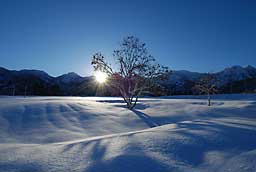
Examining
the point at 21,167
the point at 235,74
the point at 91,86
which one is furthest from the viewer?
the point at 235,74

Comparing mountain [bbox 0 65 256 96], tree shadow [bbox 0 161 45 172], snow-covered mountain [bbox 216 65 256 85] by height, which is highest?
snow-covered mountain [bbox 216 65 256 85]

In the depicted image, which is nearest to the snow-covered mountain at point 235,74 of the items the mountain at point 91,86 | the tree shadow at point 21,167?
the mountain at point 91,86

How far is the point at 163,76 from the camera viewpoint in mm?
14320

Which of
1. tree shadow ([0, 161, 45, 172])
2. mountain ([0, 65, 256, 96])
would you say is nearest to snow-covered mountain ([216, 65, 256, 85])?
mountain ([0, 65, 256, 96])

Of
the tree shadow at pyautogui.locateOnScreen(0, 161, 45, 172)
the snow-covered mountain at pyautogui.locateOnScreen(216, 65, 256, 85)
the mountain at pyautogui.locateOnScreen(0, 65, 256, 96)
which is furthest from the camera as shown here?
the snow-covered mountain at pyautogui.locateOnScreen(216, 65, 256, 85)

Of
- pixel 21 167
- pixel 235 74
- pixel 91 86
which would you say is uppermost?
pixel 235 74

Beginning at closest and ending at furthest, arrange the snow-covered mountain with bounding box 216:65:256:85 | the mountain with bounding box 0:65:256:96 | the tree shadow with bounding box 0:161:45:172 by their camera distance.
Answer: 1. the tree shadow with bounding box 0:161:45:172
2. the mountain with bounding box 0:65:256:96
3. the snow-covered mountain with bounding box 216:65:256:85

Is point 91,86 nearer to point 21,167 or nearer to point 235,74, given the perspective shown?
point 21,167

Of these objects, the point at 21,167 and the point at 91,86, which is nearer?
the point at 21,167

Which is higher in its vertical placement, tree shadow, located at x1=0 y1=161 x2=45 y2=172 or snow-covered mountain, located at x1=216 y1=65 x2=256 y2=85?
snow-covered mountain, located at x1=216 y1=65 x2=256 y2=85

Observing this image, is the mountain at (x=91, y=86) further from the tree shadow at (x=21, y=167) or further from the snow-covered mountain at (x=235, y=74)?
the tree shadow at (x=21, y=167)

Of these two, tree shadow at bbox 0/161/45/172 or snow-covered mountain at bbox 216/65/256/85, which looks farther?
snow-covered mountain at bbox 216/65/256/85

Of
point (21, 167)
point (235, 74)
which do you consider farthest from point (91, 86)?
point (235, 74)

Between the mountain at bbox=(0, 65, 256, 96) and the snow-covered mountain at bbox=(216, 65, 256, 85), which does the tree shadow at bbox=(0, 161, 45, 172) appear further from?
the snow-covered mountain at bbox=(216, 65, 256, 85)
